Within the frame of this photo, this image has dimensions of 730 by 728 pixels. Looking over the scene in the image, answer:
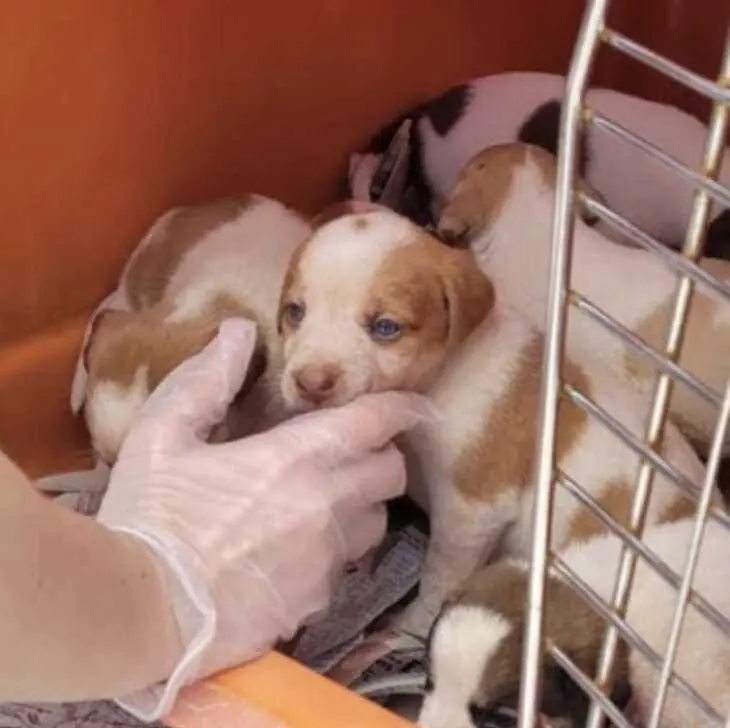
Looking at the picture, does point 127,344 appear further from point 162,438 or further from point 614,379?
point 614,379

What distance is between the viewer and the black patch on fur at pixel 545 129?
1.70m

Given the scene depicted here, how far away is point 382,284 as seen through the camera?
4.09 feet

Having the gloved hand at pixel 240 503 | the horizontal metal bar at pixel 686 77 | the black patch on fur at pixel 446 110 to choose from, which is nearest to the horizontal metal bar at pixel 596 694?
the gloved hand at pixel 240 503

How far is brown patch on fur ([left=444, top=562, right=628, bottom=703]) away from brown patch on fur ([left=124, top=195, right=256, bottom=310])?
1.65 ft

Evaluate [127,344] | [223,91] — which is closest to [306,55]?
[223,91]

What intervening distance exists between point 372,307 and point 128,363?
219 mm

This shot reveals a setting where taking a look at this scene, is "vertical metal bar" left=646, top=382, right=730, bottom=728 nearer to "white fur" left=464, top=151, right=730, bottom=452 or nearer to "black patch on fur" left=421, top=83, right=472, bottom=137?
"white fur" left=464, top=151, right=730, bottom=452

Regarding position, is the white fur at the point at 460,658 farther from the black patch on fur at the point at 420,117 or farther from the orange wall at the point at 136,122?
the black patch on fur at the point at 420,117

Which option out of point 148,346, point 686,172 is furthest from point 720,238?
point 686,172

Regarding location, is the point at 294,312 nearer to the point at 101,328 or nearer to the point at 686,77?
the point at 101,328

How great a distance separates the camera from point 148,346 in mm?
1293

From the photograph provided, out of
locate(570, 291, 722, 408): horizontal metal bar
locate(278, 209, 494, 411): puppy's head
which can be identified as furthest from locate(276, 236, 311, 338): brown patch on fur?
locate(570, 291, 722, 408): horizontal metal bar

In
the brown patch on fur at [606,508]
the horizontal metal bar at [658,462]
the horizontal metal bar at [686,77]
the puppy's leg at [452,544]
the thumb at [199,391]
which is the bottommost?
the puppy's leg at [452,544]

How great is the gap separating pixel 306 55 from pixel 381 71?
0.13 meters
